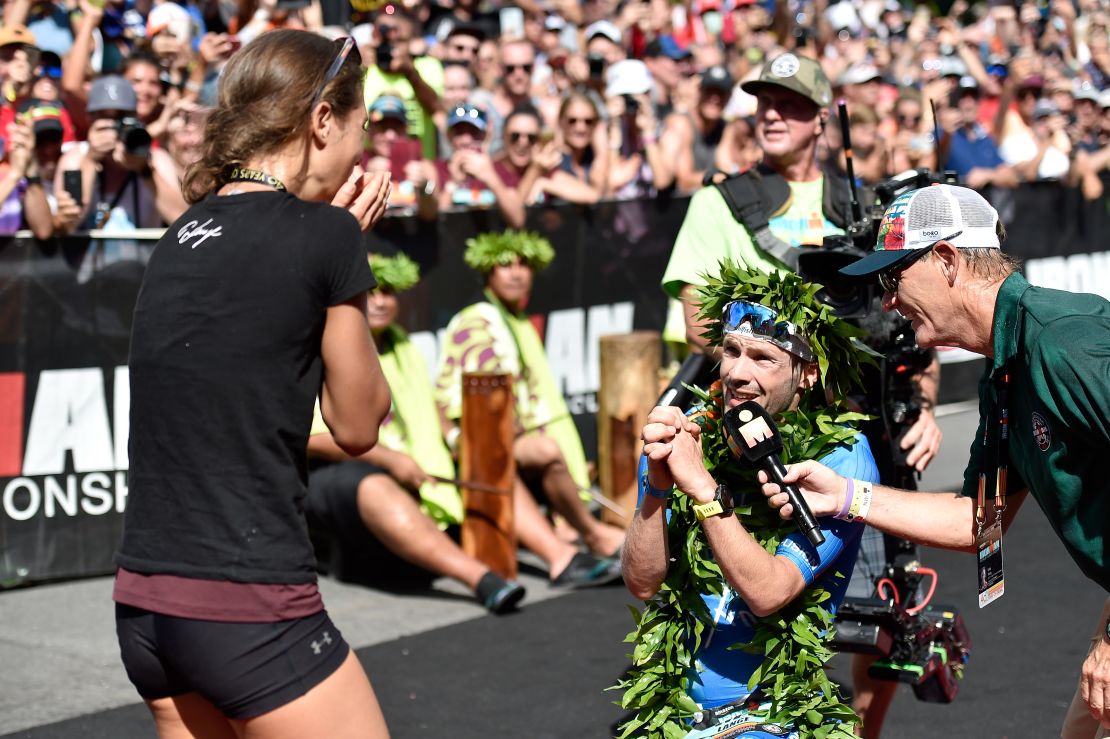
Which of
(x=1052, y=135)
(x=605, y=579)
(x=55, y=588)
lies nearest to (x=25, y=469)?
(x=55, y=588)

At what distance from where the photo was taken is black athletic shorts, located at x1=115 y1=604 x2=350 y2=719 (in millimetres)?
2602

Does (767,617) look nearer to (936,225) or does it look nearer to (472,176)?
(936,225)

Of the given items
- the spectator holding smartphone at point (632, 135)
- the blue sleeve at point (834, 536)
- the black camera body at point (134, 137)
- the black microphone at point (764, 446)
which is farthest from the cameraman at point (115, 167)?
the black microphone at point (764, 446)

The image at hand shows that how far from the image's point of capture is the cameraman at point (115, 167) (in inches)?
293

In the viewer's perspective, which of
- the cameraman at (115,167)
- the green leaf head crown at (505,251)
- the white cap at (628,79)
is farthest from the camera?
the white cap at (628,79)

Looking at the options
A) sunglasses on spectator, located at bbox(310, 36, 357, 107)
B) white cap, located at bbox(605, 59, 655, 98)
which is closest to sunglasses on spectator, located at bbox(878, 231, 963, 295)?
sunglasses on spectator, located at bbox(310, 36, 357, 107)

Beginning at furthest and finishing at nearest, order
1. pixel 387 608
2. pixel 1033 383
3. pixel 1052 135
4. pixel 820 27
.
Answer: pixel 820 27 → pixel 1052 135 → pixel 387 608 → pixel 1033 383

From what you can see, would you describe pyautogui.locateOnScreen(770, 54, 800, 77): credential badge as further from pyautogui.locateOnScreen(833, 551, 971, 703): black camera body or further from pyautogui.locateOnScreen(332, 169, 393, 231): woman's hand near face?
pyautogui.locateOnScreen(332, 169, 393, 231): woman's hand near face

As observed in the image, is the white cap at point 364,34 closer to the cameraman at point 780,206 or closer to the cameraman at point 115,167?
the cameraman at point 115,167

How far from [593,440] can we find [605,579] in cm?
189

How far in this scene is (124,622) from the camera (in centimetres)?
269

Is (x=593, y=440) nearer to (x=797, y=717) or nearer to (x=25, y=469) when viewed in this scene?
(x=25, y=469)

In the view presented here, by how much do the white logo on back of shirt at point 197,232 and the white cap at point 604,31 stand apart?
9.08 metres

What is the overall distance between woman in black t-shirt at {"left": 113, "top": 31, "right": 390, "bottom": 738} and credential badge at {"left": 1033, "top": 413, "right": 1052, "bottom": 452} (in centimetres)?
130
